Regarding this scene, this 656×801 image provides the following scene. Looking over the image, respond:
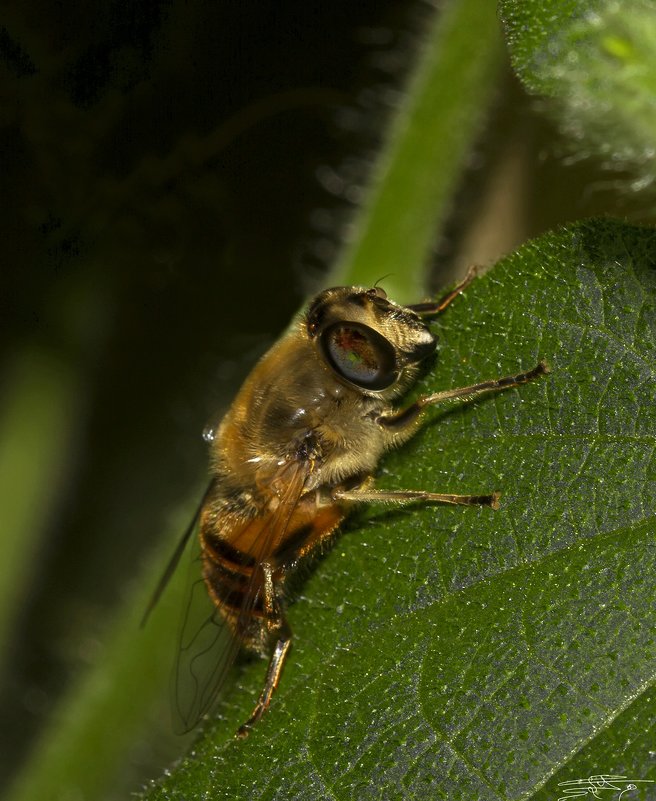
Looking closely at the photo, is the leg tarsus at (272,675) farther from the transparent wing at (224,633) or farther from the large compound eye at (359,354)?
the large compound eye at (359,354)

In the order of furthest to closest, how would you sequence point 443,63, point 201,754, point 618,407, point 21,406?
point 21,406 < point 443,63 < point 201,754 < point 618,407

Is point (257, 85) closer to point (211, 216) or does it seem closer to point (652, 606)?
point (211, 216)

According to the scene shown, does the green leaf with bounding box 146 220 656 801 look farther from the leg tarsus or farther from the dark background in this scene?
the dark background

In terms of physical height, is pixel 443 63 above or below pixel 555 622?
above

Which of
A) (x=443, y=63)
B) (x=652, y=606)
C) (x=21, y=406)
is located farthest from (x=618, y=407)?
(x=21, y=406)

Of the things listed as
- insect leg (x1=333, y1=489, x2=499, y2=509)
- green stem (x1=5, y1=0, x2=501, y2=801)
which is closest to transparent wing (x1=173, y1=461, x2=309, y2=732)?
insect leg (x1=333, y1=489, x2=499, y2=509)

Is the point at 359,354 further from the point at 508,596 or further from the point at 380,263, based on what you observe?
the point at 380,263
